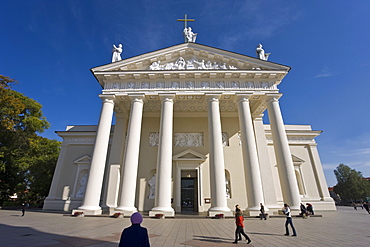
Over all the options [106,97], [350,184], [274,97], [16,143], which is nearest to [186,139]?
[106,97]

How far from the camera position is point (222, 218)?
1271cm

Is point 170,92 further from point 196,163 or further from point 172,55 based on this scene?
point 196,163

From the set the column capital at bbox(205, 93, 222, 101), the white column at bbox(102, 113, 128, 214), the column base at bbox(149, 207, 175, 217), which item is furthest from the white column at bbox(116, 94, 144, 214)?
the column capital at bbox(205, 93, 222, 101)

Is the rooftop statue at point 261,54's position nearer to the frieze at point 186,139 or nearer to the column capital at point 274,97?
the column capital at point 274,97

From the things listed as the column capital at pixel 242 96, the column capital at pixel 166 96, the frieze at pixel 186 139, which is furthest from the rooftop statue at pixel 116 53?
the column capital at pixel 242 96

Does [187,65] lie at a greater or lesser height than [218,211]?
greater

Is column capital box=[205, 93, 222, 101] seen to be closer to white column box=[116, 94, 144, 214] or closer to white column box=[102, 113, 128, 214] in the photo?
white column box=[116, 94, 144, 214]

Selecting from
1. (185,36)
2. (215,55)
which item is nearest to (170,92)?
(215,55)

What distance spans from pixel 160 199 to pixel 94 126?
1464cm

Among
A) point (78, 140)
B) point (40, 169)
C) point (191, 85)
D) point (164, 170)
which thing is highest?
point (191, 85)

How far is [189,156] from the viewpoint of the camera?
19.6m

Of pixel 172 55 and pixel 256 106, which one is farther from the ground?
pixel 172 55

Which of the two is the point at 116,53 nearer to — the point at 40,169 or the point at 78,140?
the point at 78,140

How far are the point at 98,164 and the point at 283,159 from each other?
1432cm
